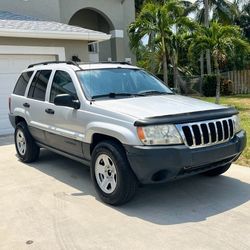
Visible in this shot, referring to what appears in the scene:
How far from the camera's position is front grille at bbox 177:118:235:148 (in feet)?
15.8

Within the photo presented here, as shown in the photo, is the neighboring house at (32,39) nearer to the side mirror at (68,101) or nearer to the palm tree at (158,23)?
the palm tree at (158,23)

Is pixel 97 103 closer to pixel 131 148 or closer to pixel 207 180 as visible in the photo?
pixel 131 148

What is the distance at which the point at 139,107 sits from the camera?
519 centimetres

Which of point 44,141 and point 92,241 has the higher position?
point 44,141

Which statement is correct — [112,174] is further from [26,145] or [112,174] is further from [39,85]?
[26,145]

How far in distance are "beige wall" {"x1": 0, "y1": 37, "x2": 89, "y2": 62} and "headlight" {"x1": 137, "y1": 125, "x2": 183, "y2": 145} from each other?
8463mm

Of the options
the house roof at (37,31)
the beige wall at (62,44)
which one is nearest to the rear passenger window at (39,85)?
the house roof at (37,31)

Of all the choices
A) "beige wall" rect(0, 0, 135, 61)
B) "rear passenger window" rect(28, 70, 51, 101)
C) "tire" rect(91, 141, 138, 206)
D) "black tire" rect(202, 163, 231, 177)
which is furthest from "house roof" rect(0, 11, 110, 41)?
"black tire" rect(202, 163, 231, 177)

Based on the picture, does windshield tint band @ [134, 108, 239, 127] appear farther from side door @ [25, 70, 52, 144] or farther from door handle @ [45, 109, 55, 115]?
side door @ [25, 70, 52, 144]

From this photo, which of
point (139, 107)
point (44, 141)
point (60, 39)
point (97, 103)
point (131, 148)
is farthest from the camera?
point (60, 39)

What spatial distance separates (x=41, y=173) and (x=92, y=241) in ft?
10.1

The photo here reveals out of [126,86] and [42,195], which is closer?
[42,195]

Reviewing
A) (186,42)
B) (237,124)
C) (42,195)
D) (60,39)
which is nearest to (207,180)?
(237,124)

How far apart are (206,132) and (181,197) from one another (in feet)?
3.42
